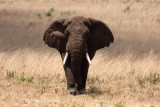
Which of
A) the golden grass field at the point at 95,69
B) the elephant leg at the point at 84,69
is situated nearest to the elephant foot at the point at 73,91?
the golden grass field at the point at 95,69

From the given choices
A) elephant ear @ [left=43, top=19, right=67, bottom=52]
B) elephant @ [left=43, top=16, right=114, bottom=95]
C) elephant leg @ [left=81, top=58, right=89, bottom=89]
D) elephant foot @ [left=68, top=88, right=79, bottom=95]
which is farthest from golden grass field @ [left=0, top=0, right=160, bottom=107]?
elephant ear @ [left=43, top=19, right=67, bottom=52]

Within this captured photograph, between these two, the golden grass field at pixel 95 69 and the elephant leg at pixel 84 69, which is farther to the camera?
the elephant leg at pixel 84 69

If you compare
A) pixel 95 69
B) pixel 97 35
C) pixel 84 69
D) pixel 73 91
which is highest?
pixel 97 35

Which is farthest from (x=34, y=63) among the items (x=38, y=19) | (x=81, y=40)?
(x=38, y=19)

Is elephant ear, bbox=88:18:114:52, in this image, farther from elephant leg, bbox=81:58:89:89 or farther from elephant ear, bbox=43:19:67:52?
elephant ear, bbox=43:19:67:52

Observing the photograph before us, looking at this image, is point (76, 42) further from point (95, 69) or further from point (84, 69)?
point (95, 69)

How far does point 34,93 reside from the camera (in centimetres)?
1023

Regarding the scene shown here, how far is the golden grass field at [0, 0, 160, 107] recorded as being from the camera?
9.62m

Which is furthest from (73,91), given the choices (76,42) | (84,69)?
(76,42)

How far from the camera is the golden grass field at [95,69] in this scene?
9625 mm

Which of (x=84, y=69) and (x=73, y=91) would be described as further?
(x=84, y=69)

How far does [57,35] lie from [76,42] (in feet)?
3.22

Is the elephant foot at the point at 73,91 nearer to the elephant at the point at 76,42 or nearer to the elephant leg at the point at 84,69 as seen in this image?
the elephant at the point at 76,42

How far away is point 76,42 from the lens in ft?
32.2
